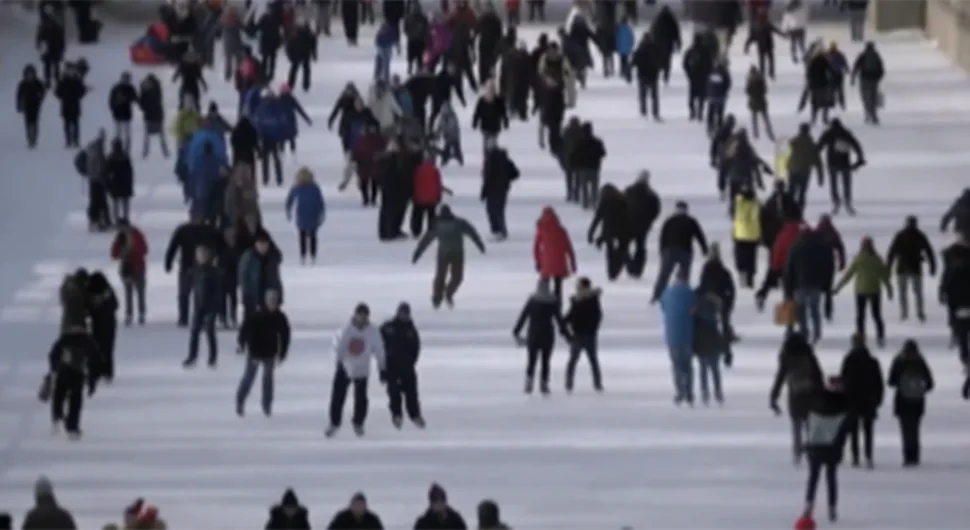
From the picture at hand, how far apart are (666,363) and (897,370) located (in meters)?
4.67

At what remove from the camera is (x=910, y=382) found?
84.8ft

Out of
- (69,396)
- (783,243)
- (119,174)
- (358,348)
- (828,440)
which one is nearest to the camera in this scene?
(828,440)

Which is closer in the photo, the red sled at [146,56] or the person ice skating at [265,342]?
the person ice skating at [265,342]

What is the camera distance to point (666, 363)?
30.3 meters

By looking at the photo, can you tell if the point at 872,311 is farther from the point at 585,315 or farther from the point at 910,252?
the point at 585,315

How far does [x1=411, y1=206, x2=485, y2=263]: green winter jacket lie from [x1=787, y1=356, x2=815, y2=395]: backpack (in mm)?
6839

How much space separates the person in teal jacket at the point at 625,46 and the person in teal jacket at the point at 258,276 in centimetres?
1770

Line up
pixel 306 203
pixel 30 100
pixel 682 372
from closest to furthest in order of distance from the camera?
1. pixel 682 372
2. pixel 306 203
3. pixel 30 100

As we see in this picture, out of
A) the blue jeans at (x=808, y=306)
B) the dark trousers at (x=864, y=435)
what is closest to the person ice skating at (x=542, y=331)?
the blue jeans at (x=808, y=306)

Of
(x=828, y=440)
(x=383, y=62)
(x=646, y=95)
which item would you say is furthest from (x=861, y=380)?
(x=383, y=62)

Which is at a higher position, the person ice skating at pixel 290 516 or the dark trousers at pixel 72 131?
the dark trousers at pixel 72 131

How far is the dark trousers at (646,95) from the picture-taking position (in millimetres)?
44500

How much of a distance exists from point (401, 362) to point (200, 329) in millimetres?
3209

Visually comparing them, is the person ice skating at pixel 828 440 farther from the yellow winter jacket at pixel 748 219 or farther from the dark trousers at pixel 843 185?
the dark trousers at pixel 843 185
